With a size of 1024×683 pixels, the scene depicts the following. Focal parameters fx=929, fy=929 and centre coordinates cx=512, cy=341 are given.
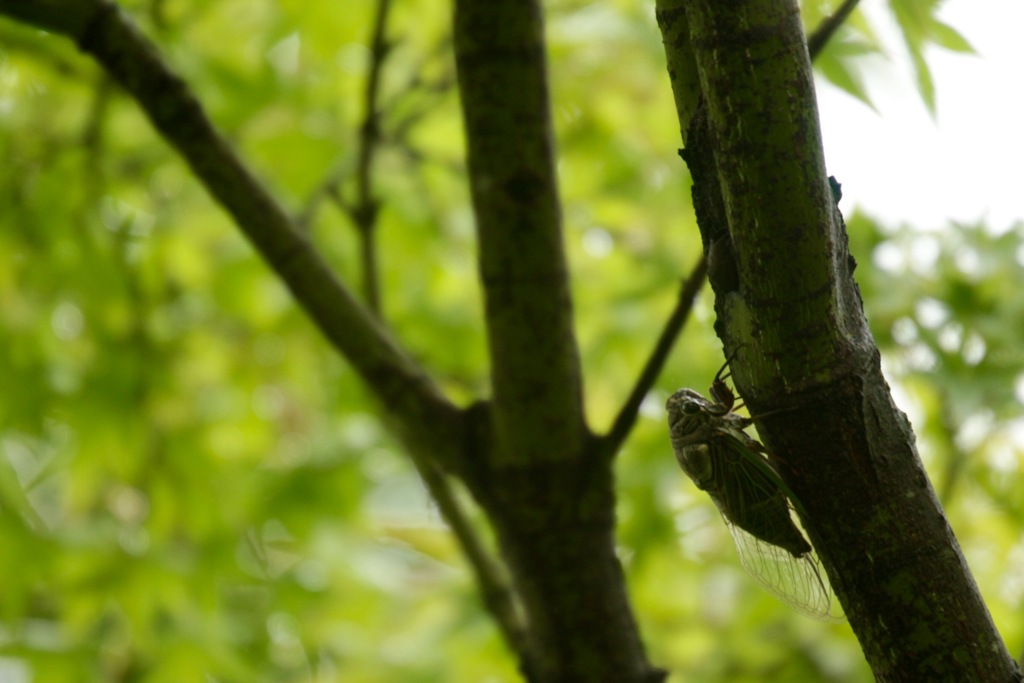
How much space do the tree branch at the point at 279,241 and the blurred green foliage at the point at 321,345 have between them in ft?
0.57

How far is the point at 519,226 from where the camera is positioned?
719 millimetres

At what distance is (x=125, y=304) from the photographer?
125 centimetres

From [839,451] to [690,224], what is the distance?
103cm

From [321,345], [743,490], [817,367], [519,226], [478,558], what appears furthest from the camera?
[321,345]

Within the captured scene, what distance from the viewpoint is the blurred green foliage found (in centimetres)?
118

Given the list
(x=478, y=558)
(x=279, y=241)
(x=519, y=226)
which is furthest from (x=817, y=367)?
(x=478, y=558)

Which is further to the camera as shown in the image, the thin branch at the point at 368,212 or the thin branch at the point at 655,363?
the thin branch at the point at 368,212

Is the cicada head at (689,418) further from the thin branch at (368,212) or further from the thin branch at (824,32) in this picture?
the thin branch at (368,212)

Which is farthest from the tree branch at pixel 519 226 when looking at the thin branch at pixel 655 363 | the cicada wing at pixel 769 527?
the cicada wing at pixel 769 527

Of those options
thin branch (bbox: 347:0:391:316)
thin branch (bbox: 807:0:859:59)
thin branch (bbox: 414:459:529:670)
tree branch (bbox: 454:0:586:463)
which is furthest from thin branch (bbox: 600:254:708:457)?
thin branch (bbox: 347:0:391:316)

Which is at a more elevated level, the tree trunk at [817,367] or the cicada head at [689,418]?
the cicada head at [689,418]

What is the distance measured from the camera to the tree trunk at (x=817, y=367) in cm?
38

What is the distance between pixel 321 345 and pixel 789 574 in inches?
40.3

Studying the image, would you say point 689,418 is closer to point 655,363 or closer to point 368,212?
point 655,363
